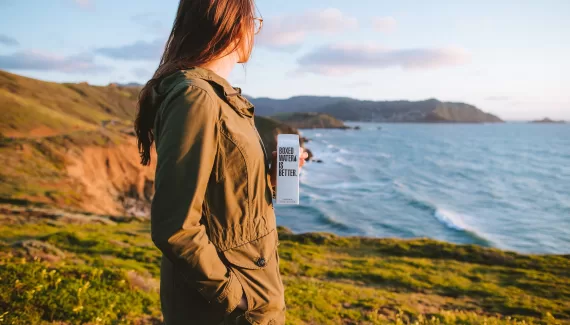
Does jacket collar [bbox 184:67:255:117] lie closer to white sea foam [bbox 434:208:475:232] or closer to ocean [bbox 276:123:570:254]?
ocean [bbox 276:123:570:254]

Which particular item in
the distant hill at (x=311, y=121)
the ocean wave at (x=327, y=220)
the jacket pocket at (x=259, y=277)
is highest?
the distant hill at (x=311, y=121)

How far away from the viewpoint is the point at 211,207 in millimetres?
1965

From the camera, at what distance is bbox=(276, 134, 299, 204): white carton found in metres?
2.33

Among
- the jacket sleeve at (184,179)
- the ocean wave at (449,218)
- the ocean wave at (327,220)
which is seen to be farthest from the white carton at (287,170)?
the ocean wave at (449,218)

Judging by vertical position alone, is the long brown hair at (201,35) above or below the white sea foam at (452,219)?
above

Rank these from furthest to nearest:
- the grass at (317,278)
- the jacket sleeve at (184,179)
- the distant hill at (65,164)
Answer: the distant hill at (65,164)
the grass at (317,278)
the jacket sleeve at (184,179)

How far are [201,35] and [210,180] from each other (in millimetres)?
779

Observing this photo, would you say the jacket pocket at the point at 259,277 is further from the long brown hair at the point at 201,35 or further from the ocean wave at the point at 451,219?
the ocean wave at the point at 451,219

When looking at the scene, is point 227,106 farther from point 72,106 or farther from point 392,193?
point 72,106

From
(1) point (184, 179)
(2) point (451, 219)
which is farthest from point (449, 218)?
(1) point (184, 179)

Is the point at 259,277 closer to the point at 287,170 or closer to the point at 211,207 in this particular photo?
the point at 211,207

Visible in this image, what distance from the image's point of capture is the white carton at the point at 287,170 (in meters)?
2.33

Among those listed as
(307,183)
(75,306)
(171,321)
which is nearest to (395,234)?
(307,183)

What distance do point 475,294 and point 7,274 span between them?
13.5m
